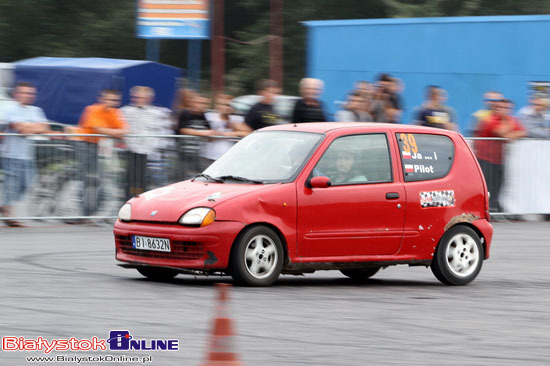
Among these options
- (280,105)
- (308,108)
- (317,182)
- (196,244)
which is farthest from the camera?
(280,105)

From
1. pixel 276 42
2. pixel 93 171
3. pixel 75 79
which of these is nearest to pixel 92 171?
pixel 93 171

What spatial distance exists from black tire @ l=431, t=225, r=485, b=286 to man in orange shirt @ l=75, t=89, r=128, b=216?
21.4 feet

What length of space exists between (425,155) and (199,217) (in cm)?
260

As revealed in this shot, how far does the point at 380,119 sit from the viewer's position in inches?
701

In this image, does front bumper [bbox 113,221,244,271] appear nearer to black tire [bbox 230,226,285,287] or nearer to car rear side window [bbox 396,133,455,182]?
black tire [bbox 230,226,285,287]

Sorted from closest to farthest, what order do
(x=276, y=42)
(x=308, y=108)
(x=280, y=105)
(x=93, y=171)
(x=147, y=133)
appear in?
1. (x=308, y=108)
2. (x=93, y=171)
3. (x=147, y=133)
4. (x=280, y=105)
5. (x=276, y=42)

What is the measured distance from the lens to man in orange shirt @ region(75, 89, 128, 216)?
16781 mm

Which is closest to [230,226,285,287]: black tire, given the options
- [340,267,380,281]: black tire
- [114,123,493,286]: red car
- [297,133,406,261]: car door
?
[114,123,493,286]: red car

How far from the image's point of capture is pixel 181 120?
679 inches

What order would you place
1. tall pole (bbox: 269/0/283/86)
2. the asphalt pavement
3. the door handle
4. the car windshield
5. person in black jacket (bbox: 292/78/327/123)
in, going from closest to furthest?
the asphalt pavement
the car windshield
the door handle
person in black jacket (bbox: 292/78/327/123)
tall pole (bbox: 269/0/283/86)

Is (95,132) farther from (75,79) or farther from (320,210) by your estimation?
(75,79)

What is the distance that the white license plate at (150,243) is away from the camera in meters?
10.7

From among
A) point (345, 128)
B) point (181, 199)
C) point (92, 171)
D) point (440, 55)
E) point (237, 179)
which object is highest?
point (440, 55)

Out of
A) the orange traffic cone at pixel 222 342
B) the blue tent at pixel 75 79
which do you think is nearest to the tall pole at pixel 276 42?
the blue tent at pixel 75 79
